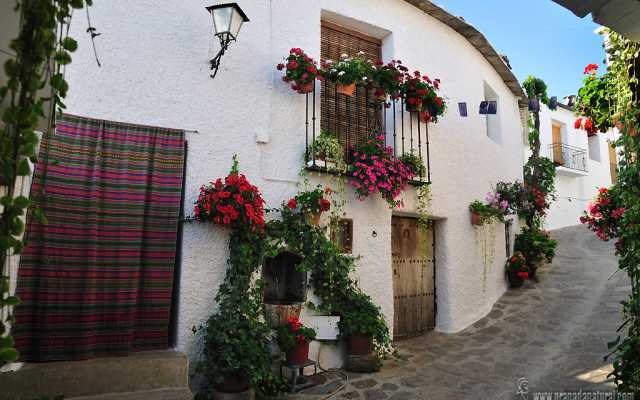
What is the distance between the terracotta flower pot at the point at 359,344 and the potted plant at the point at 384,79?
127 inches

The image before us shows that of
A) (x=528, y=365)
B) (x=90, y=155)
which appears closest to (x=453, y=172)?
(x=528, y=365)

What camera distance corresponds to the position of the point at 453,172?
284 inches

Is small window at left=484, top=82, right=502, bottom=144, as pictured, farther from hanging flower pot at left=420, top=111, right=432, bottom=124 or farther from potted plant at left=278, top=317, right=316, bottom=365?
potted plant at left=278, top=317, right=316, bottom=365

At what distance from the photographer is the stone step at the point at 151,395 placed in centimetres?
354

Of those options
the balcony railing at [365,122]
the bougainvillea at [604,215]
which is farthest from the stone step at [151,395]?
the bougainvillea at [604,215]

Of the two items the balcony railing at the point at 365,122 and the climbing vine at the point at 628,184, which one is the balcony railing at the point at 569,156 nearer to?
the balcony railing at the point at 365,122

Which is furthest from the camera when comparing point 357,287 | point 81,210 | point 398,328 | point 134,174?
point 398,328

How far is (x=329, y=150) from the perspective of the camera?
5.45m

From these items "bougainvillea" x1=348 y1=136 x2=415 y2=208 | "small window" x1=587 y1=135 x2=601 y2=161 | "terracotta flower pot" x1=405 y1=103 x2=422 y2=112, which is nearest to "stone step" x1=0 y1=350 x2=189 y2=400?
"bougainvillea" x1=348 y1=136 x2=415 y2=208

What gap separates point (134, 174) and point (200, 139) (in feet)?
2.77

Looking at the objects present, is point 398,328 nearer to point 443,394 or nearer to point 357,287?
point 357,287

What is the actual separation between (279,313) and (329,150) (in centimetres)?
216

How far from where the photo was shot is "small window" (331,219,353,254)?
18.5 feet

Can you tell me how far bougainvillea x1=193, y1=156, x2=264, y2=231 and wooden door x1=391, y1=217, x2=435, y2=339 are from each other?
2791 mm
